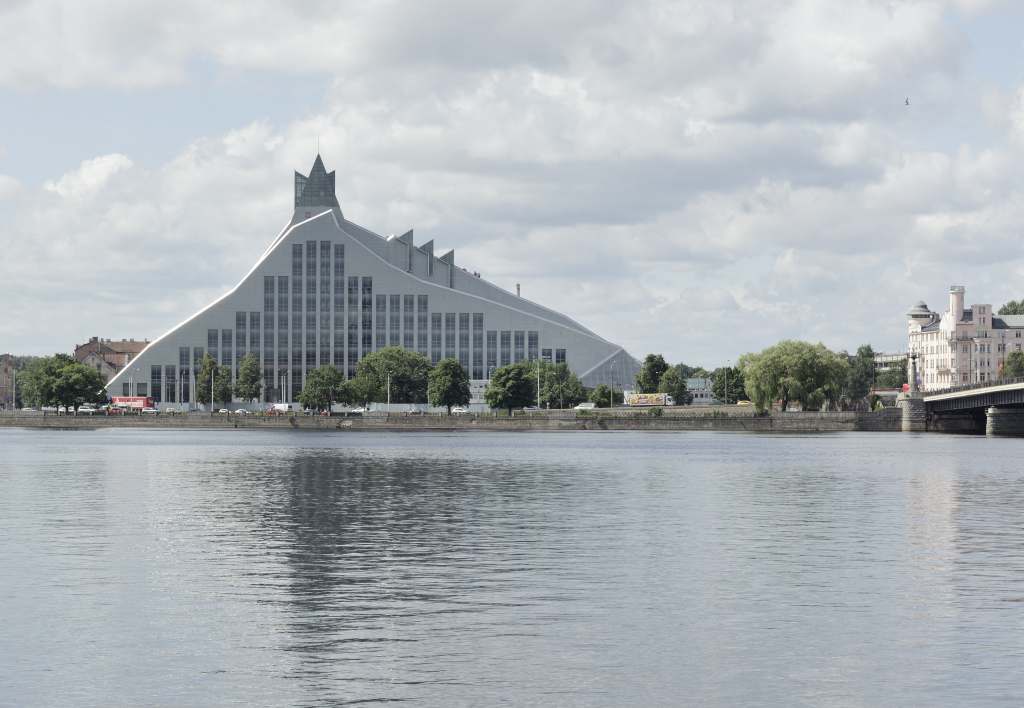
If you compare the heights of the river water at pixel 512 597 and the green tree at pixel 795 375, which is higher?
the green tree at pixel 795 375

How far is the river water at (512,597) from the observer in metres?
20.3

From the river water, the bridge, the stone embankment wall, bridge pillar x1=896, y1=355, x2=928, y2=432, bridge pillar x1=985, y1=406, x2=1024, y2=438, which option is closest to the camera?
the river water

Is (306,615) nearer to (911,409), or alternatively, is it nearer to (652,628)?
(652,628)

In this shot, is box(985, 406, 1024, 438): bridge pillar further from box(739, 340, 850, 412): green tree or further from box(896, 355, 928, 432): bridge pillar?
box(739, 340, 850, 412): green tree

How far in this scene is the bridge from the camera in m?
149

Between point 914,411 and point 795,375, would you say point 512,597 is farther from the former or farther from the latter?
point 914,411

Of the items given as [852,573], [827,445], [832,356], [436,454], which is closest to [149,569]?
[852,573]

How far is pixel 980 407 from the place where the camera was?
166 m

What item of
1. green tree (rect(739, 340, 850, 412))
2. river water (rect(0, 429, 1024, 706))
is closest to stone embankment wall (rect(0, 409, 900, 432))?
green tree (rect(739, 340, 850, 412))

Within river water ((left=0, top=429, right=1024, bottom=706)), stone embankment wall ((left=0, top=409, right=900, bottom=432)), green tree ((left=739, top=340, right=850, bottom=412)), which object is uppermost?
green tree ((left=739, top=340, right=850, bottom=412))

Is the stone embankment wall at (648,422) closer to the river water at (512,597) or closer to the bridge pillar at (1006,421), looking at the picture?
A: the bridge pillar at (1006,421)

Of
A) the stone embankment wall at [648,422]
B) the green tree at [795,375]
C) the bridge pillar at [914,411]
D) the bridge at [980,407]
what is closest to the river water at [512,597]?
the bridge at [980,407]

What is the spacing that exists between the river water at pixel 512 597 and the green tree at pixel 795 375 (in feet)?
366

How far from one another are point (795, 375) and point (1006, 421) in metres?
26.7
